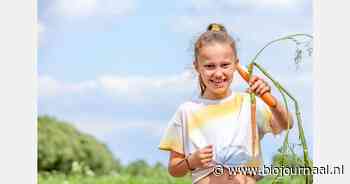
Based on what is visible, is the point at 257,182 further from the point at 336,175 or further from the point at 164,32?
the point at 164,32

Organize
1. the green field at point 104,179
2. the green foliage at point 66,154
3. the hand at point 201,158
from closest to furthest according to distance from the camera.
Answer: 1. the hand at point 201,158
2. the green field at point 104,179
3. the green foliage at point 66,154

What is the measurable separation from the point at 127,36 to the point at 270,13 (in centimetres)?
51

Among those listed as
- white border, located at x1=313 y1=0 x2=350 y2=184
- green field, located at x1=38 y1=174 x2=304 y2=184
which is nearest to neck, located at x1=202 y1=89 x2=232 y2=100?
white border, located at x1=313 y1=0 x2=350 y2=184

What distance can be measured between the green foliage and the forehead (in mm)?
933

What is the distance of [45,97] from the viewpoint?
9.12 ft

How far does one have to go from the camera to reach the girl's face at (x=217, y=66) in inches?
94.4

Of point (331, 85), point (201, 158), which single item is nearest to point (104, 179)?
point (201, 158)

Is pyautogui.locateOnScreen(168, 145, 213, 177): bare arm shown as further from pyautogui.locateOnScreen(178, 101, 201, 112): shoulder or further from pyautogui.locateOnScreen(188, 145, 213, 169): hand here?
pyautogui.locateOnScreen(178, 101, 201, 112): shoulder

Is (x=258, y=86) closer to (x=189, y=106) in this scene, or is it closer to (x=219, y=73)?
(x=219, y=73)

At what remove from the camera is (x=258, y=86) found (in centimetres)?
241

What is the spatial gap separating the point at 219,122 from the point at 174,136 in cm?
16

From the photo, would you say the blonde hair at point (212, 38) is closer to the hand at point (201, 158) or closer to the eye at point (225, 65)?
the eye at point (225, 65)

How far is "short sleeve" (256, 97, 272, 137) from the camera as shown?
95.4 inches

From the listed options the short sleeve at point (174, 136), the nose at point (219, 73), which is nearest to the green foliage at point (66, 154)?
the short sleeve at point (174, 136)
